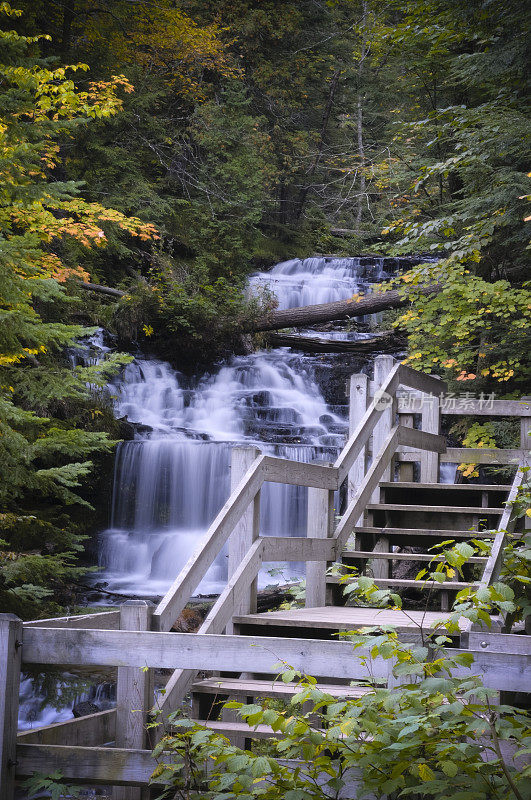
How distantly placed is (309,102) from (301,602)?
66.0 ft

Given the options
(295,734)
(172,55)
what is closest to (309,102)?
(172,55)

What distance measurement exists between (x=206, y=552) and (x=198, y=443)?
345 inches

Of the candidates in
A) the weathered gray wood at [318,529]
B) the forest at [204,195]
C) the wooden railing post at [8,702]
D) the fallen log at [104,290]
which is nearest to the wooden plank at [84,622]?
the wooden railing post at [8,702]

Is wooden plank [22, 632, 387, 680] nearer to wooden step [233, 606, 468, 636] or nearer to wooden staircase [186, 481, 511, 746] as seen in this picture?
wooden staircase [186, 481, 511, 746]

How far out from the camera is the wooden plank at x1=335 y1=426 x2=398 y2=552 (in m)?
5.84

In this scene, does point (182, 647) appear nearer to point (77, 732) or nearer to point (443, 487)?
point (77, 732)

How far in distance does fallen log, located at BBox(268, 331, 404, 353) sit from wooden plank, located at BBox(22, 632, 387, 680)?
13.5m

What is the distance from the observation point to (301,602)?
29.3 feet

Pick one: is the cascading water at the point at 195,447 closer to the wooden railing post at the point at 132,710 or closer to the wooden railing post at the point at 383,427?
the wooden railing post at the point at 383,427

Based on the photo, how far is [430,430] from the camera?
812 cm

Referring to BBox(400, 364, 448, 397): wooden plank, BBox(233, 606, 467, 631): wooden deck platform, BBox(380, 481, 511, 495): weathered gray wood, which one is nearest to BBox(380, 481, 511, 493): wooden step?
BBox(380, 481, 511, 495): weathered gray wood

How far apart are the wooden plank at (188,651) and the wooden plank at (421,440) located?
15.2ft

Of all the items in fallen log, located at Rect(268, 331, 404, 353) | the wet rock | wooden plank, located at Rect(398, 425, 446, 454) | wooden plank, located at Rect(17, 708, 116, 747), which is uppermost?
fallen log, located at Rect(268, 331, 404, 353)

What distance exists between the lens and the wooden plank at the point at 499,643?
2.68m
